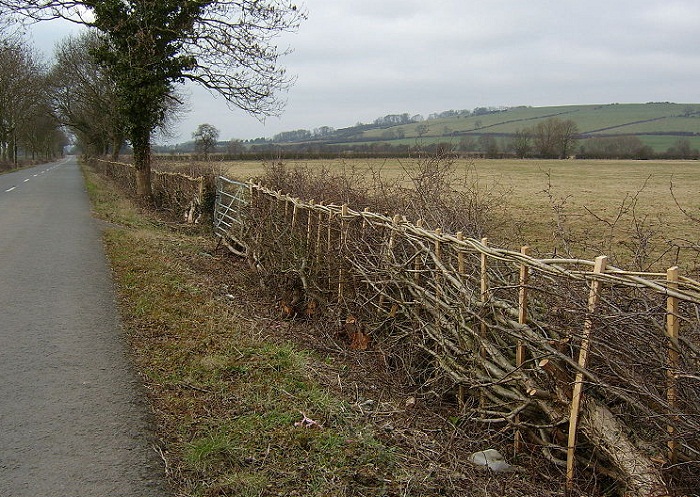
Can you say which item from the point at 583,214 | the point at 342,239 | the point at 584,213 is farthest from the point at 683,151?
the point at 342,239

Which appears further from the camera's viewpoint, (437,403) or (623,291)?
(437,403)

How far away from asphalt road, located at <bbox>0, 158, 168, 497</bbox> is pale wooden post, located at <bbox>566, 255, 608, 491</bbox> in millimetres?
2569

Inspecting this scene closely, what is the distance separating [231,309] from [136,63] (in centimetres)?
1285

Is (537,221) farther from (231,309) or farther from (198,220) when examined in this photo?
(231,309)

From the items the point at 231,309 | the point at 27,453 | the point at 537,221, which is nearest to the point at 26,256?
→ the point at 231,309

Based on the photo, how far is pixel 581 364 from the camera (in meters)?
3.71

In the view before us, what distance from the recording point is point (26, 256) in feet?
34.7

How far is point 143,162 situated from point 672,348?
18988mm

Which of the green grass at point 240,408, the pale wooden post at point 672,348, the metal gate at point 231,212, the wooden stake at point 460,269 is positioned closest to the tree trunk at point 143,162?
the metal gate at point 231,212

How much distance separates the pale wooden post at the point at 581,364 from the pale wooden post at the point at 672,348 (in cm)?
43

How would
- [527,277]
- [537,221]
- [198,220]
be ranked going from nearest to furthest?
[527,277]
[198,220]
[537,221]

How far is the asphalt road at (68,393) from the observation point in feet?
11.9

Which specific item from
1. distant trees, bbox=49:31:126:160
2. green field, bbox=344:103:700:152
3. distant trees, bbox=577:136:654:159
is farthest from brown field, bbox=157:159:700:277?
green field, bbox=344:103:700:152

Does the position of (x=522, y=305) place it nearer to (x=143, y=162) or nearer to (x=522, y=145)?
(x=143, y=162)
